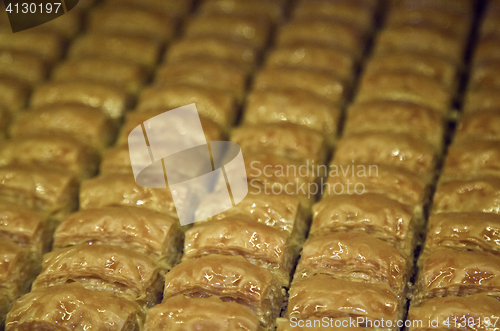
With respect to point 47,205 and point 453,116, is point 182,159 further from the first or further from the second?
point 453,116

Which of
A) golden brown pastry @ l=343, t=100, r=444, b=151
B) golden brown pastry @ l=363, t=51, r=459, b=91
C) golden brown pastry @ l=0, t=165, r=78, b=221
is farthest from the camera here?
golden brown pastry @ l=363, t=51, r=459, b=91

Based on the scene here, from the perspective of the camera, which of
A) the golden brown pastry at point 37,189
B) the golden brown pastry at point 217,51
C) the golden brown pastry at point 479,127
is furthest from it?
the golden brown pastry at point 217,51

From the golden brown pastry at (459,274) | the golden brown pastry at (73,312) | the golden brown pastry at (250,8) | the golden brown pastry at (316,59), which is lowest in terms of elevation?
the golden brown pastry at (73,312)

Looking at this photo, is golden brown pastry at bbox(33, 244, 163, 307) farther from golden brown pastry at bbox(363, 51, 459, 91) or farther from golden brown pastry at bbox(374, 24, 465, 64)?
golden brown pastry at bbox(374, 24, 465, 64)

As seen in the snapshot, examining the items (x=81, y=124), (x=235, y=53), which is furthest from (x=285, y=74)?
(x=81, y=124)

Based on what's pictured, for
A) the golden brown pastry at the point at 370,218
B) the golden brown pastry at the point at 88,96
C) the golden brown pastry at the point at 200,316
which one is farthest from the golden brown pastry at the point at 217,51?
the golden brown pastry at the point at 200,316

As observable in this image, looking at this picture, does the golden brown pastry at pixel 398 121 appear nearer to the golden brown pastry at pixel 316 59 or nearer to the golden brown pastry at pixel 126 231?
the golden brown pastry at pixel 316 59

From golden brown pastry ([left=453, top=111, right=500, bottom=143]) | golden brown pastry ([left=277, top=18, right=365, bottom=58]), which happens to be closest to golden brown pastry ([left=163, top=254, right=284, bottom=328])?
golden brown pastry ([left=453, top=111, right=500, bottom=143])
